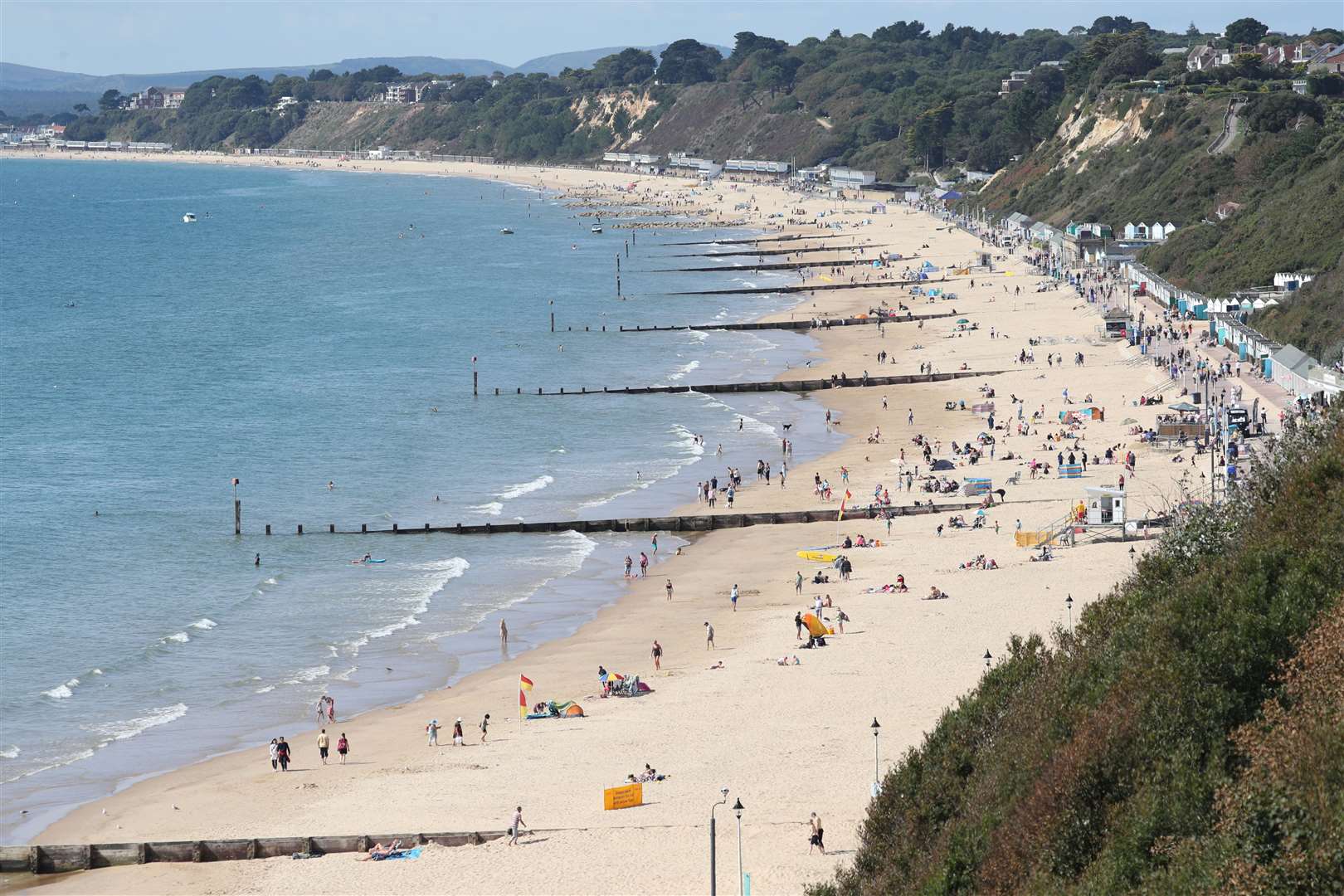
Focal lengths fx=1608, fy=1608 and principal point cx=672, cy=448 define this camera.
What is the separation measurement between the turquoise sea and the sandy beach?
208cm

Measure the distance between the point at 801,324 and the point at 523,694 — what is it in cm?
5885

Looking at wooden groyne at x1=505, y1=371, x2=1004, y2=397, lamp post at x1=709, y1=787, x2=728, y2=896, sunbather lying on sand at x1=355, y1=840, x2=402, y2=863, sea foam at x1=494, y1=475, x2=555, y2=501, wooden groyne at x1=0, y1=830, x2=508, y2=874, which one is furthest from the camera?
wooden groyne at x1=505, y1=371, x2=1004, y2=397

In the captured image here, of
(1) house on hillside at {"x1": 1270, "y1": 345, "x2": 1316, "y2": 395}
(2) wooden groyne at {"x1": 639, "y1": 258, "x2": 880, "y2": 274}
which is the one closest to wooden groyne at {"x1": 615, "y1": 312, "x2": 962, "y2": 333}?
(2) wooden groyne at {"x1": 639, "y1": 258, "x2": 880, "y2": 274}

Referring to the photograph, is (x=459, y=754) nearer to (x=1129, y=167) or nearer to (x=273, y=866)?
(x=273, y=866)

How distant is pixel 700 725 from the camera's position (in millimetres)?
31000

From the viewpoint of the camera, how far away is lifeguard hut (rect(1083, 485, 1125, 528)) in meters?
42.1

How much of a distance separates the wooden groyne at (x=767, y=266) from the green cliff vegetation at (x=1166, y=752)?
99.2m

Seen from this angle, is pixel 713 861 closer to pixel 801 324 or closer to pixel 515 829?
pixel 515 829

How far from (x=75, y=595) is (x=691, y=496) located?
19.1 meters

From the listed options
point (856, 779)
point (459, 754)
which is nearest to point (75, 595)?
point (459, 754)

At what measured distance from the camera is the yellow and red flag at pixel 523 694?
3259 cm

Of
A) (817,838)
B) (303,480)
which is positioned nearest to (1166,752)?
(817,838)

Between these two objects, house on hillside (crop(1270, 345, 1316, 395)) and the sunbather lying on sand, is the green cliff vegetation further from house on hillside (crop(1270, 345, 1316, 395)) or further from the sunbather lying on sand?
house on hillside (crop(1270, 345, 1316, 395))

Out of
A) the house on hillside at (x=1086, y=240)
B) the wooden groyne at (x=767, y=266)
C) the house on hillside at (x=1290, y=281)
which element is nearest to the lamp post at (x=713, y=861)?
the house on hillside at (x=1290, y=281)
